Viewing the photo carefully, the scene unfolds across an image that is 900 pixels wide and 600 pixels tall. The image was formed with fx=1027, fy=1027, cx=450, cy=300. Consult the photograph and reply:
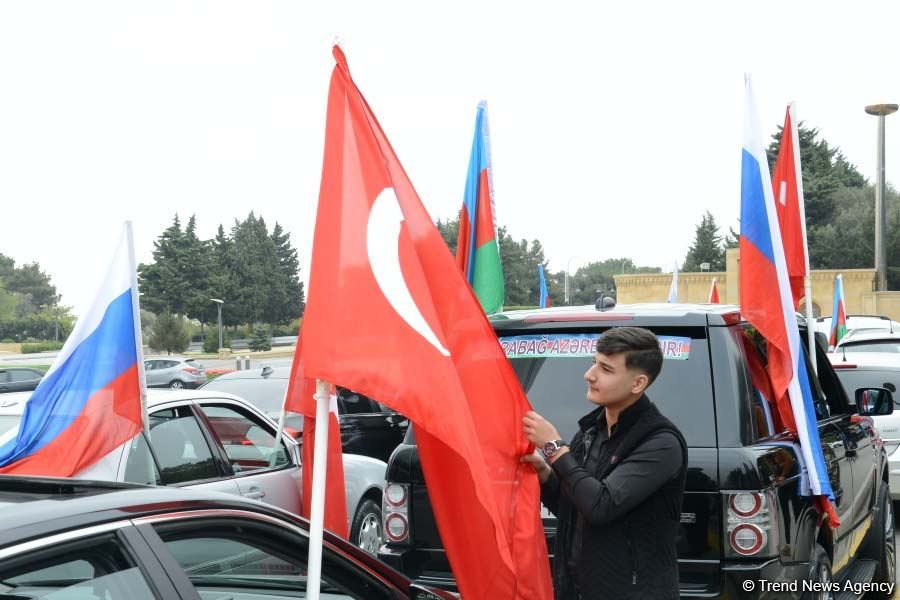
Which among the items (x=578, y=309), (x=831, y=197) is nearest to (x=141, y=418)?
(x=578, y=309)

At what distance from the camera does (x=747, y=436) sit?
13.9 ft

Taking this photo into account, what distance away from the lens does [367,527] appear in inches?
332

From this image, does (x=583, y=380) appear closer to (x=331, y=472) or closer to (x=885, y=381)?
(x=331, y=472)

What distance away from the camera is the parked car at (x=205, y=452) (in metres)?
5.79

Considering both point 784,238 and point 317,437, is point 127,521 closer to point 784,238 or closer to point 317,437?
point 317,437

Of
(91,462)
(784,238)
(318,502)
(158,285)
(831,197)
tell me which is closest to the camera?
(318,502)

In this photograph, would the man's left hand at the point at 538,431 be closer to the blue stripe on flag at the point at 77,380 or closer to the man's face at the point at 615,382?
the man's face at the point at 615,382

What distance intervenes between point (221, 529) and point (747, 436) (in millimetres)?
2430

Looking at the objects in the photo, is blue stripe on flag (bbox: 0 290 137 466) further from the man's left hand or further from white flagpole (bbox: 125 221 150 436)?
the man's left hand

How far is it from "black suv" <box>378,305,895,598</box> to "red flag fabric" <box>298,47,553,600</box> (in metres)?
0.94

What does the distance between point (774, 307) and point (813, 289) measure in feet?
194

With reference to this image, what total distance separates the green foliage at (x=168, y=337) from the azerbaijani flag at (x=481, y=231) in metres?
66.0

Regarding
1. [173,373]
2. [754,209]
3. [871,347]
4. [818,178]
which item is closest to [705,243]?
[818,178]

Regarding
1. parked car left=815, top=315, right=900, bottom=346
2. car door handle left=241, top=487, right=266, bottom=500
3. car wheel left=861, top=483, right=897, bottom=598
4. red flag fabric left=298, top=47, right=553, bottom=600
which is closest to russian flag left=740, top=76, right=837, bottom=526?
red flag fabric left=298, top=47, right=553, bottom=600
